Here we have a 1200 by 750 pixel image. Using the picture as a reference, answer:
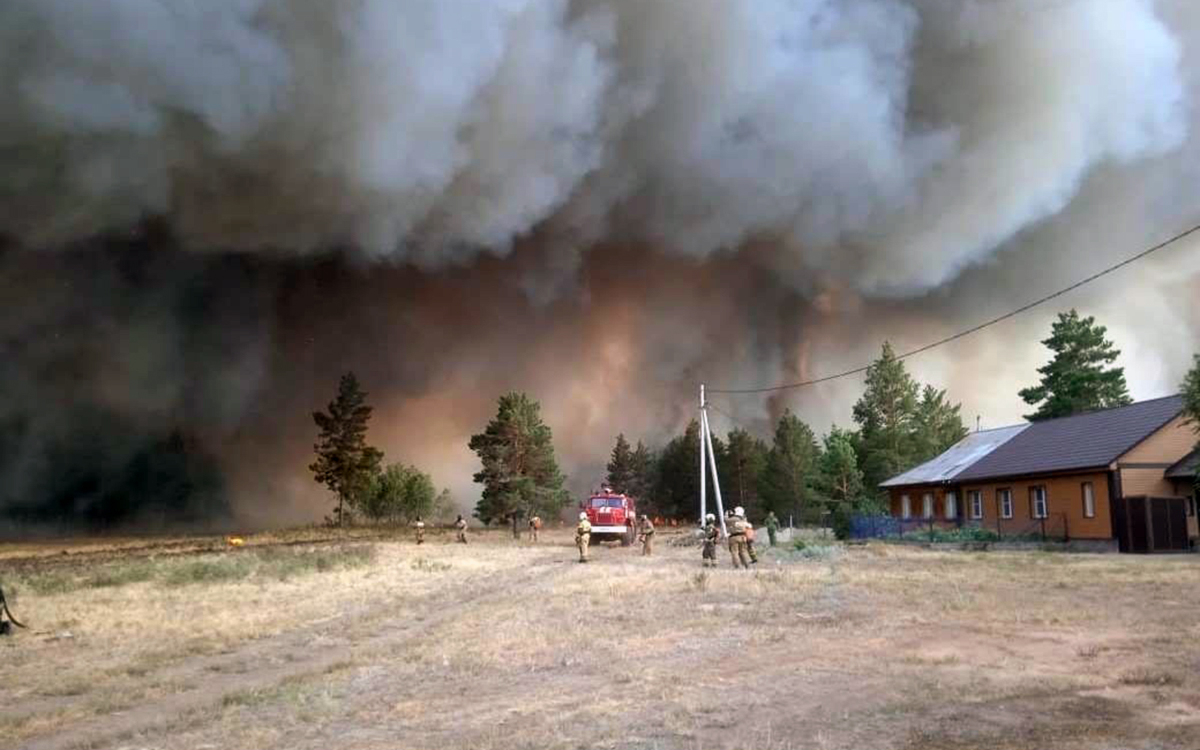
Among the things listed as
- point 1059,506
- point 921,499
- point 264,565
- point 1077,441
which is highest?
point 1077,441

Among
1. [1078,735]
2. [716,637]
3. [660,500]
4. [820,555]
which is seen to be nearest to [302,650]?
[716,637]

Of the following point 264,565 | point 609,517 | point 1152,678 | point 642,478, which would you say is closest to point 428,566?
point 264,565

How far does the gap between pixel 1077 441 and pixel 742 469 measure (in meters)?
68.9

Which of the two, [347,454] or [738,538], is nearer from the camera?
[738,538]

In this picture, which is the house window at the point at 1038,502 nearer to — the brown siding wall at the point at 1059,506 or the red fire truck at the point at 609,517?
the brown siding wall at the point at 1059,506

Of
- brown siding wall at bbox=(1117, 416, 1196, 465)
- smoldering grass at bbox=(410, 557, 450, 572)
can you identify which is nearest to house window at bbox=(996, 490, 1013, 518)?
brown siding wall at bbox=(1117, 416, 1196, 465)

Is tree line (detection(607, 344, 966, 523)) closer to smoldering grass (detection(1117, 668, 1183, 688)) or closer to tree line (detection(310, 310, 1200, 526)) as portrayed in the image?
tree line (detection(310, 310, 1200, 526))

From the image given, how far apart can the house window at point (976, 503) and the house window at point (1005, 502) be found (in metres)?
1.69

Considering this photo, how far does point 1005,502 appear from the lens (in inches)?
1551

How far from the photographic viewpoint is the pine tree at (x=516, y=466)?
73.3 m

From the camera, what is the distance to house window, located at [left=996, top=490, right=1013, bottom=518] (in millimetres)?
38931

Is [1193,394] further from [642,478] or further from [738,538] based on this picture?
[642,478]

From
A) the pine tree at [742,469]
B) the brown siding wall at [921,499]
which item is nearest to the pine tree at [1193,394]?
the brown siding wall at [921,499]

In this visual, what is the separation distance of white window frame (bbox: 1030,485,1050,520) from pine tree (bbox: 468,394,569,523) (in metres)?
41.3
